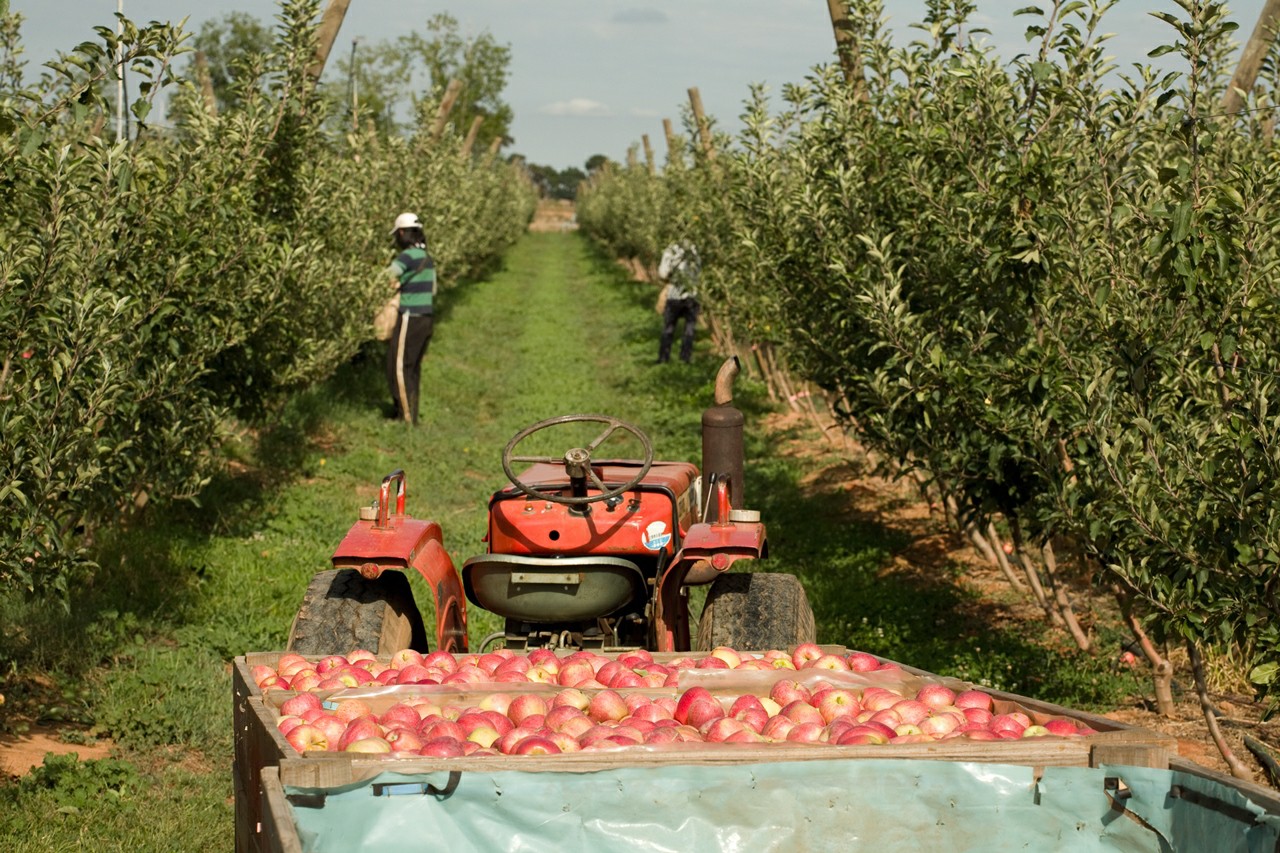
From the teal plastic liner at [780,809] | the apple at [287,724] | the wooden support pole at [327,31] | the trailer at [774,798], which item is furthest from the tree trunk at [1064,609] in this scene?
the wooden support pole at [327,31]

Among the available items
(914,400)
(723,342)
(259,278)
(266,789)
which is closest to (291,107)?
(259,278)

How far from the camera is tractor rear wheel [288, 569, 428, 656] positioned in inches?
193

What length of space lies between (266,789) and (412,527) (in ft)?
8.67

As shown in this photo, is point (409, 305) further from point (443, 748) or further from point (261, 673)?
point (443, 748)

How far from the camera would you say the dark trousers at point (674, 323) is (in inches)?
783

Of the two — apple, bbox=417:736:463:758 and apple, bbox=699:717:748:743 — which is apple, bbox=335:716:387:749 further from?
apple, bbox=699:717:748:743

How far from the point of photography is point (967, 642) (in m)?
7.66

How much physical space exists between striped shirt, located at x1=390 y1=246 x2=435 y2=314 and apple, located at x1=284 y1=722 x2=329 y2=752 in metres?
11.1

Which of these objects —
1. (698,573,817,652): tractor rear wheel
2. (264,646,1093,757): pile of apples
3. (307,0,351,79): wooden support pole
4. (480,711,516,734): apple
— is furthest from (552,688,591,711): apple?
(307,0,351,79): wooden support pole

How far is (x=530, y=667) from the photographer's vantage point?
4.12 meters

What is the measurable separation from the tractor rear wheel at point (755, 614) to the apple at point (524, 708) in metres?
1.47

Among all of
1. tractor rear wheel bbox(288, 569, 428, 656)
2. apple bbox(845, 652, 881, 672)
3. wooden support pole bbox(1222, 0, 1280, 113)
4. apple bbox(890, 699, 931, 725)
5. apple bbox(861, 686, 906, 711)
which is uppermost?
wooden support pole bbox(1222, 0, 1280, 113)

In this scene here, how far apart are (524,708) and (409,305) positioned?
434 inches

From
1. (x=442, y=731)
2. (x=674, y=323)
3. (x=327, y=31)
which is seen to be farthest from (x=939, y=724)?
(x=674, y=323)
